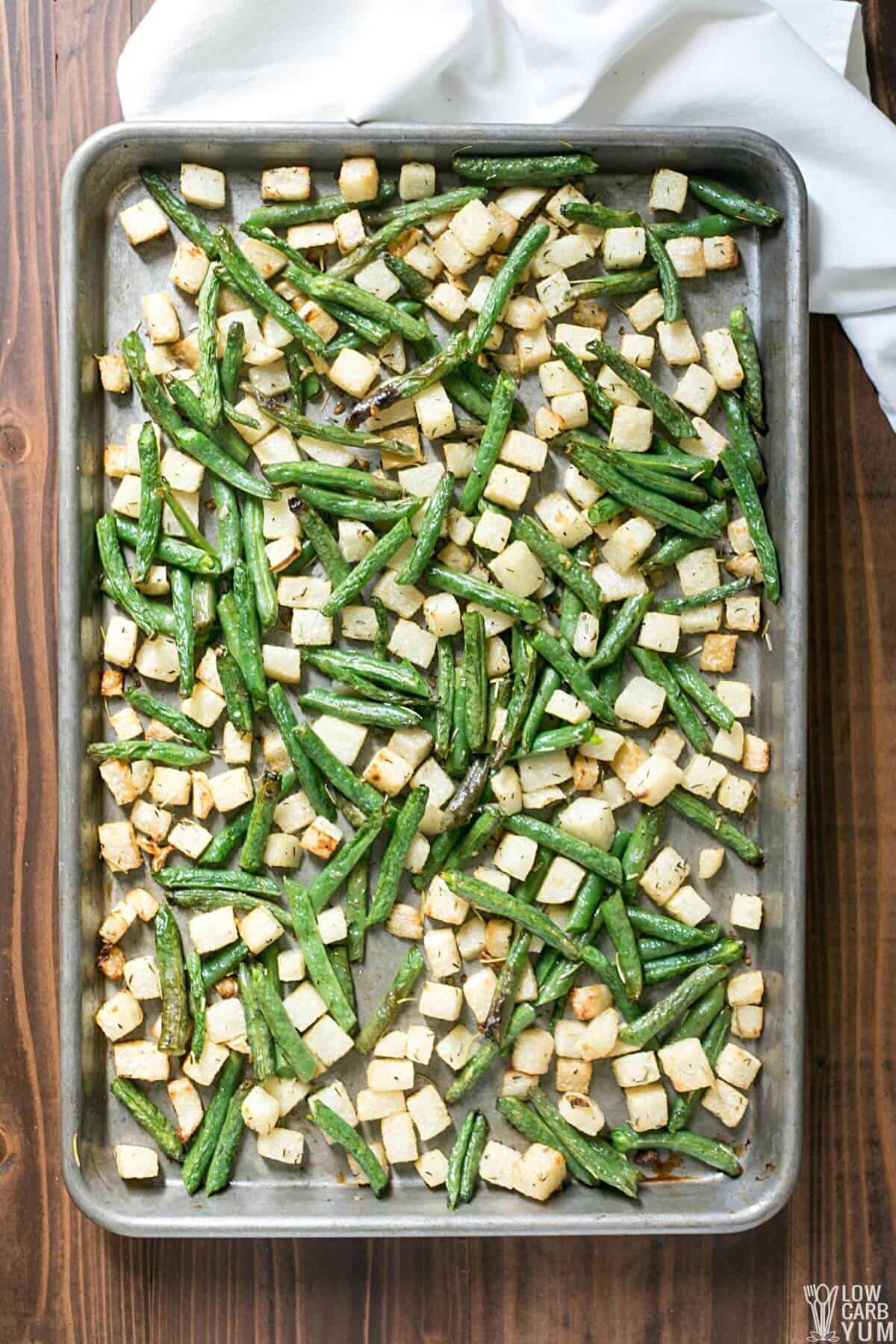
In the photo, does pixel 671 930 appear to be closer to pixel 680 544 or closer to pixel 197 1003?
pixel 680 544

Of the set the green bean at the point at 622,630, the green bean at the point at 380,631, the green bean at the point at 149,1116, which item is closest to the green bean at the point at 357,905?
the green bean at the point at 380,631

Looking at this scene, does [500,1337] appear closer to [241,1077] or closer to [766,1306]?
[766,1306]

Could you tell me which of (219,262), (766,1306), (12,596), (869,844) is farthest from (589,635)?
(766,1306)

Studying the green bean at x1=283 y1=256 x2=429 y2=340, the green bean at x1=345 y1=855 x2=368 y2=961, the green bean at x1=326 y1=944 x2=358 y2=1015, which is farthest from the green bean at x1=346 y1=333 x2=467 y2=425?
the green bean at x1=326 y1=944 x2=358 y2=1015

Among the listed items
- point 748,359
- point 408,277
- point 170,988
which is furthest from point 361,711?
point 748,359

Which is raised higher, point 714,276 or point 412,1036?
point 714,276

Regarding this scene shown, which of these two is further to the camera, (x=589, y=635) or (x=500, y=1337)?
(x=500, y=1337)

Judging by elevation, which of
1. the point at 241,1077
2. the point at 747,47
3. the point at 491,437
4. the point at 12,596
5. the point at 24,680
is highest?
the point at 747,47

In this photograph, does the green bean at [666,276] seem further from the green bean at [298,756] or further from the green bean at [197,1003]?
the green bean at [197,1003]
